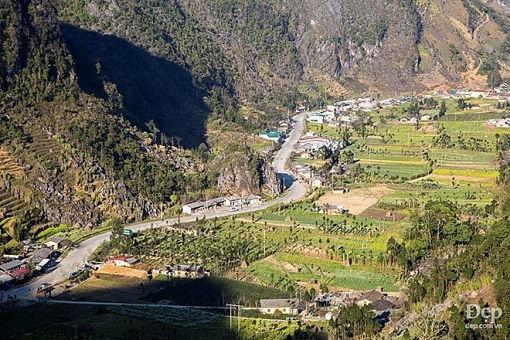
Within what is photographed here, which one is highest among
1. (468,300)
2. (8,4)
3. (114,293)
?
(8,4)

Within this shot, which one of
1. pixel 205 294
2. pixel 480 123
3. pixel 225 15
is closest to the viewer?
pixel 205 294

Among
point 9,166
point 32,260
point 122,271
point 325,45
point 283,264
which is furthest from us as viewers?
point 325,45

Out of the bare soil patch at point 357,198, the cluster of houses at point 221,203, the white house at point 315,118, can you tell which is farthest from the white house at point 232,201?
the white house at point 315,118

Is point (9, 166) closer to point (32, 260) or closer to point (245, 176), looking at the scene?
point (32, 260)

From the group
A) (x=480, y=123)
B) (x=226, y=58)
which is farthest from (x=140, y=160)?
(x=226, y=58)

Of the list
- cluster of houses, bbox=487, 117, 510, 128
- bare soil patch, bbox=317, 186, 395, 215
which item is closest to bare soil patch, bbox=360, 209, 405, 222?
bare soil patch, bbox=317, 186, 395, 215

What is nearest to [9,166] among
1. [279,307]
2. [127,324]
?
[127,324]

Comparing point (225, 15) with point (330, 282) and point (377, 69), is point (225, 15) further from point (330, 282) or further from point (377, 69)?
point (330, 282)
